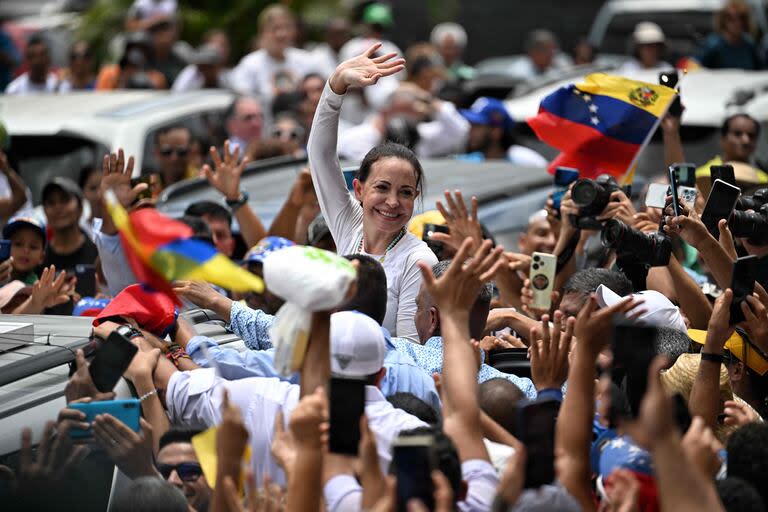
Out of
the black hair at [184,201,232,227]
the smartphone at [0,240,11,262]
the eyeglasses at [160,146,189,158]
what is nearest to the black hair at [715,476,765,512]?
the smartphone at [0,240,11,262]

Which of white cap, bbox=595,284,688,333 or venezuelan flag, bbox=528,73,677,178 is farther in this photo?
venezuelan flag, bbox=528,73,677,178

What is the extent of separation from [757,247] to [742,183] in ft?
6.45

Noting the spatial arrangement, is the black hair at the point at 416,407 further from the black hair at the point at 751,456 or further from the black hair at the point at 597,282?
the black hair at the point at 597,282

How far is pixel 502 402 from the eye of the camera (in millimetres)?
4613

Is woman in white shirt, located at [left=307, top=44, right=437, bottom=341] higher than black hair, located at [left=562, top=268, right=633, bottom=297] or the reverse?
higher

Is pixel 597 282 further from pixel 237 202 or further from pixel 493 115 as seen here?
pixel 493 115

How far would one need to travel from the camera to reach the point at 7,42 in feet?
48.5

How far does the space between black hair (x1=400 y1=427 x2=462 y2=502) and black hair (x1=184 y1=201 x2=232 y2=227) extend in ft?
13.5

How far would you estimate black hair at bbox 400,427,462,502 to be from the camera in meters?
3.63

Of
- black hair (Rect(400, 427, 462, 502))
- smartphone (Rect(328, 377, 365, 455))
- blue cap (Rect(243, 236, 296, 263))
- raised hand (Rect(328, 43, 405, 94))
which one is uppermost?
raised hand (Rect(328, 43, 405, 94))

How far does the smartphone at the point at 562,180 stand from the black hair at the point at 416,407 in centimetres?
258

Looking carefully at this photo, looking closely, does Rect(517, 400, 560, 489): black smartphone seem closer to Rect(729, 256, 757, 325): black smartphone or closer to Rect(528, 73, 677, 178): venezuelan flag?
Rect(729, 256, 757, 325): black smartphone

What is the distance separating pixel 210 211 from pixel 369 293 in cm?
303

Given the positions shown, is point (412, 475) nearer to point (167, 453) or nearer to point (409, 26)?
point (167, 453)
